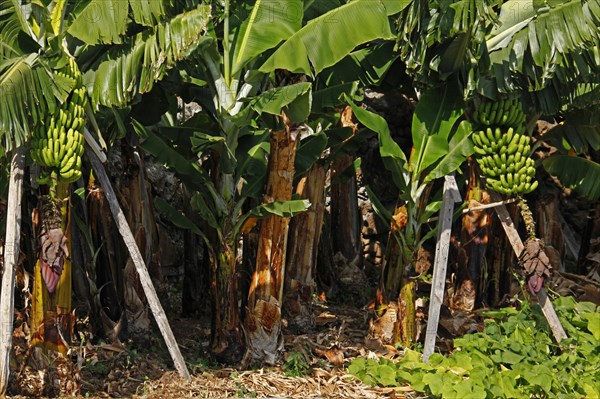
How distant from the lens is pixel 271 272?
25.9ft

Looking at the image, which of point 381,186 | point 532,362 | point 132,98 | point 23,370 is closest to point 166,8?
point 132,98

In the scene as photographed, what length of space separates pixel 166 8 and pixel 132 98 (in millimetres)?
711

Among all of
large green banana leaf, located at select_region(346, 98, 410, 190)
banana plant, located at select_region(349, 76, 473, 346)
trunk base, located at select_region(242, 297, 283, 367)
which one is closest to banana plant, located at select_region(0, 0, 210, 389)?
trunk base, located at select_region(242, 297, 283, 367)

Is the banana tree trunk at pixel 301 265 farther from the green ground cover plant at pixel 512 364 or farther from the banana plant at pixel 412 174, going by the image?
the green ground cover plant at pixel 512 364

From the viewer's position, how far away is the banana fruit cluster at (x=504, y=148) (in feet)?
26.0

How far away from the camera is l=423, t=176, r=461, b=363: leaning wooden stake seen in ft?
25.5

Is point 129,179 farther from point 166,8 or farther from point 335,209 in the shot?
point 335,209

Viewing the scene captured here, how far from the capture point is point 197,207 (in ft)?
25.3

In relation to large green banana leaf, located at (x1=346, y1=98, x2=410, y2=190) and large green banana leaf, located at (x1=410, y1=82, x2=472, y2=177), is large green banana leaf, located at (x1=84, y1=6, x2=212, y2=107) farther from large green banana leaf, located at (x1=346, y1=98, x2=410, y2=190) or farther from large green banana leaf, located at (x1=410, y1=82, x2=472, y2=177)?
large green banana leaf, located at (x1=410, y1=82, x2=472, y2=177)

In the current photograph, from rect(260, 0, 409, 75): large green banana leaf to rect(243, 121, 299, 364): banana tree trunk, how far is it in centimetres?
77

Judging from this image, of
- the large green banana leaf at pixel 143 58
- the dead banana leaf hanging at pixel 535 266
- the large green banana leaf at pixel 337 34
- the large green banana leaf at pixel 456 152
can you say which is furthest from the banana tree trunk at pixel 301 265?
the large green banana leaf at pixel 143 58

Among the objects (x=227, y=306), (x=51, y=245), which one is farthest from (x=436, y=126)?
(x=51, y=245)

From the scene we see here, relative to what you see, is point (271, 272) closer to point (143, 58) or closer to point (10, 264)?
point (143, 58)

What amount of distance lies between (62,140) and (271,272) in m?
2.26
